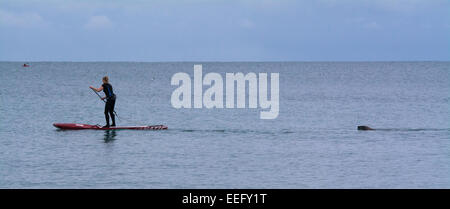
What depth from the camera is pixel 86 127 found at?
3062 centimetres

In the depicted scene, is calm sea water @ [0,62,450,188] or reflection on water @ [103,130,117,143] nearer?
calm sea water @ [0,62,450,188]
